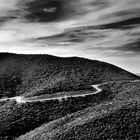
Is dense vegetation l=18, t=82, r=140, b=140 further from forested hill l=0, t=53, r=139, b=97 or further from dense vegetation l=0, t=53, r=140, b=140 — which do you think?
forested hill l=0, t=53, r=139, b=97

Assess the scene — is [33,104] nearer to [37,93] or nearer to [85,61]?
[37,93]

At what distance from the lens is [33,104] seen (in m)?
39.3

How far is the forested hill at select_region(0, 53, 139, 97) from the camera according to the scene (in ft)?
173

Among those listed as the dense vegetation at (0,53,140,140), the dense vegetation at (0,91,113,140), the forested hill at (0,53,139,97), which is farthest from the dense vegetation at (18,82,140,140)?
the forested hill at (0,53,139,97)

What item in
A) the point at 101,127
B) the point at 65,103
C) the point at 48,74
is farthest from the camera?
the point at 48,74

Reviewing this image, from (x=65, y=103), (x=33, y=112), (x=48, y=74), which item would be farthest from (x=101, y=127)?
(x=48, y=74)

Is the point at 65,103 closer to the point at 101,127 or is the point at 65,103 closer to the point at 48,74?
the point at 101,127

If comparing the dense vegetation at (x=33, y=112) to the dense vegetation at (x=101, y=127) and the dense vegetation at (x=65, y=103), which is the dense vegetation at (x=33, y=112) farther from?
the dense vegetation at (x=101, y=127)

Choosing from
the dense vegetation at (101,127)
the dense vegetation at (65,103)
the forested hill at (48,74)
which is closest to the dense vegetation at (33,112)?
the dense vegetation at (65,103)

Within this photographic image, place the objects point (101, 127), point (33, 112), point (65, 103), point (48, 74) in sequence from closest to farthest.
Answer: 1. point (101, 127)
2. point (33, 112)
3. point (65, 103)
4. point (48, 74)

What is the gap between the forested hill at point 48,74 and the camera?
52.8 meters

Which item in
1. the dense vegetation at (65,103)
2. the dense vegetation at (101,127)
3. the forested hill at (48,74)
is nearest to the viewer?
the dense vegetation at (101,127)

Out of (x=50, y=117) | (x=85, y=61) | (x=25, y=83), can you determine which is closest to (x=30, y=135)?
(x=50, y=117)

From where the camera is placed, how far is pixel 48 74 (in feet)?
203
